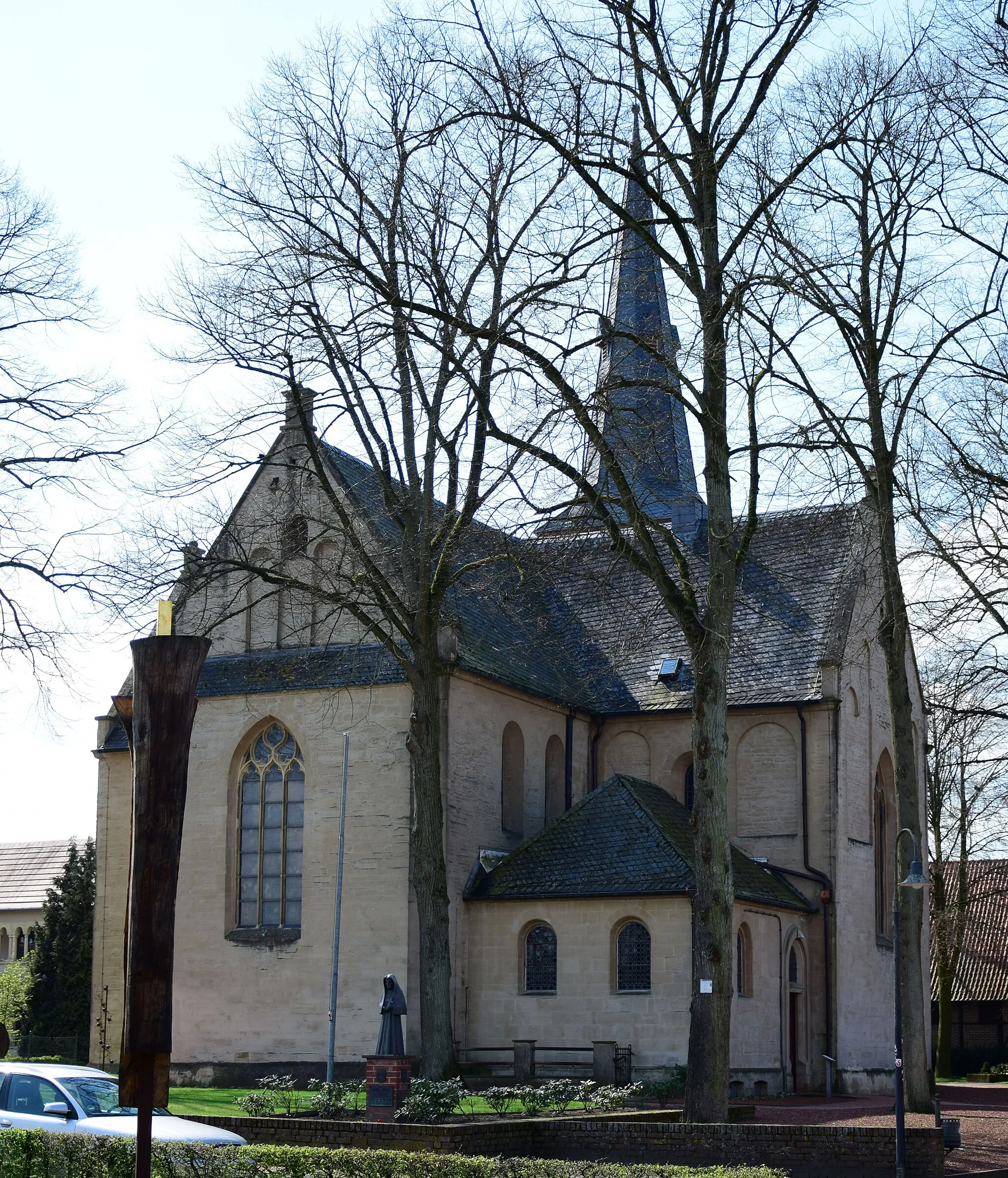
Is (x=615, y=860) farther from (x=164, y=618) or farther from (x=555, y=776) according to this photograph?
(x=164, y=618)

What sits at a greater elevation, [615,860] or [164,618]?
[164,618]

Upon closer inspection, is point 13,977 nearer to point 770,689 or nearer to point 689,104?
point 770,689

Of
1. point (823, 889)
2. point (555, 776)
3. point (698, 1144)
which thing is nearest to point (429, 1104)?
point (698, 1144)

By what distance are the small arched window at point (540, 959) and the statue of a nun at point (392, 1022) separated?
28.5 ft

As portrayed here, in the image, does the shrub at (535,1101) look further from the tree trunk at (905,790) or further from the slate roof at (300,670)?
the slate roof at (300,670)

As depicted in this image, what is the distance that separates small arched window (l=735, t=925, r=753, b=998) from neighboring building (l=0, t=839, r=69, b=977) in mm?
32571

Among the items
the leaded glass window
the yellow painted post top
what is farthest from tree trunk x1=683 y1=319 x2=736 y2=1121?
the leaded glass window

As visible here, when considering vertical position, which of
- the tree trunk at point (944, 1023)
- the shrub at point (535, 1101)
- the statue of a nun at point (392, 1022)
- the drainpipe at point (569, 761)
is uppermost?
the drainpipe at point (569, 761)

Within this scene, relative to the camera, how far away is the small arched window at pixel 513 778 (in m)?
36.5

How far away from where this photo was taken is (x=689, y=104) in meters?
21.9

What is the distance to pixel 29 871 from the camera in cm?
6150

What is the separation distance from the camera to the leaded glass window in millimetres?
34094

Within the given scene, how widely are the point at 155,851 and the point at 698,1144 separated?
986 cm

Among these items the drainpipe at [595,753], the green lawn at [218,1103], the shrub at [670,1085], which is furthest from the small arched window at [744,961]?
the drainpipe at [595,753]
